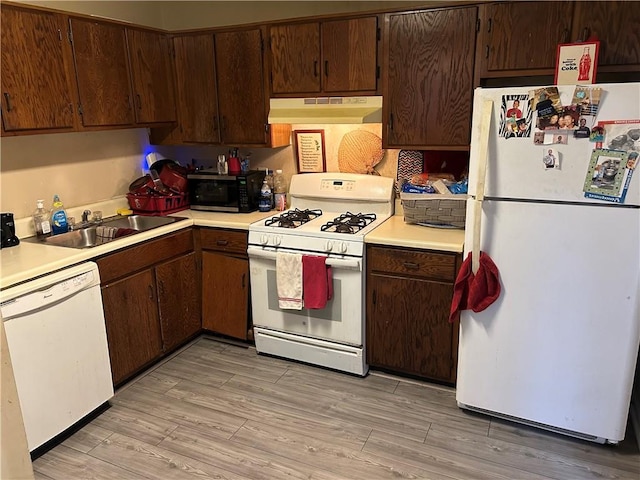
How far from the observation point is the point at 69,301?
7.70ft

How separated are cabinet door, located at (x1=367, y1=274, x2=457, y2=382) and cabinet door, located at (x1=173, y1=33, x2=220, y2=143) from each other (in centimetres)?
164

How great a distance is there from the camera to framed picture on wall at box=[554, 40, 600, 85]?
6.80 feet

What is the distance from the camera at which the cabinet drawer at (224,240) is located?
3146mm

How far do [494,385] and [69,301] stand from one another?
84.0 inches

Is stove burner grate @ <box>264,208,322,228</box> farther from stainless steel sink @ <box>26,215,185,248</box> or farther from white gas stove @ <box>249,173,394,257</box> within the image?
stainless steel sink @ <box>26,215,185,248</box>

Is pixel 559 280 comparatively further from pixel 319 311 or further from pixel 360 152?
pixel 360 152

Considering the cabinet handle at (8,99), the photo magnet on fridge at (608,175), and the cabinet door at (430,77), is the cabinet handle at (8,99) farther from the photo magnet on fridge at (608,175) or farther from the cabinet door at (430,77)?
the photo magnet on fridge at (608,175)

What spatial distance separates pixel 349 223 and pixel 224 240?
2.82 ft

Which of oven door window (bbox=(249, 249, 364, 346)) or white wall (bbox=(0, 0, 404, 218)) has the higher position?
white wall (bbox=(0, 0, 404, 218))

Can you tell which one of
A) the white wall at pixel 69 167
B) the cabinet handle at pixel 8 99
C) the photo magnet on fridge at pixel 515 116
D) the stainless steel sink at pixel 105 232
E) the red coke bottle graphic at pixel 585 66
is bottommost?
the stainless steel sink at pixel 105 232

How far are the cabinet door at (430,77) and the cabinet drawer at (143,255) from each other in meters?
1.50

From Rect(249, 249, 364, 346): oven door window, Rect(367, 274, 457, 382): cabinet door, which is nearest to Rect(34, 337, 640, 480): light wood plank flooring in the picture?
Rect(367, 274, 457, 382): cabinet door

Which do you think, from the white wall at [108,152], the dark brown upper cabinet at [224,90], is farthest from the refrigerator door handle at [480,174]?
the dark brown upper cabinet at [224,90]

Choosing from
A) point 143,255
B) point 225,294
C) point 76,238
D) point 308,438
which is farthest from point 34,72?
point 308,438
